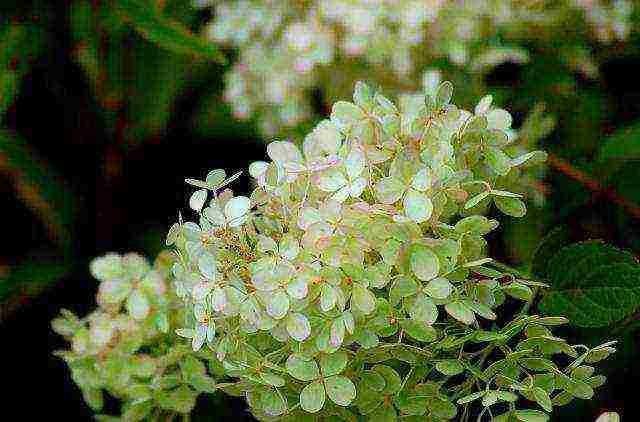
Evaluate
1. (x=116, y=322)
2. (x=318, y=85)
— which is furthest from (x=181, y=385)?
(x=318, y=85)

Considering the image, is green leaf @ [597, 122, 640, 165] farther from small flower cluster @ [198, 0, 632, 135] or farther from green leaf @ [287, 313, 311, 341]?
green leaf @ [287, 313, 311, 341]

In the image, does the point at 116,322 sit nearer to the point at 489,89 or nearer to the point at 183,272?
the point at 183,272

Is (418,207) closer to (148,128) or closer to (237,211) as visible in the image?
(237,211)

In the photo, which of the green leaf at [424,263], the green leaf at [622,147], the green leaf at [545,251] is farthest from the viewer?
the green leaf at [622,147]

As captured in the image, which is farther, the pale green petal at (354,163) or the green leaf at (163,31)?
the green leaf at (163,31)

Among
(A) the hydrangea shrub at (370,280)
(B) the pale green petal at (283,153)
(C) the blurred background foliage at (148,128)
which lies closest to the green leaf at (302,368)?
(A) the hydrangea shrub at (370,280)

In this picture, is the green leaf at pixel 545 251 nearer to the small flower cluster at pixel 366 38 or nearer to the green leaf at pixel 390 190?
the green leaf at pixel 390 190

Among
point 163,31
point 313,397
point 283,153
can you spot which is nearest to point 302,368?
point 313,397
